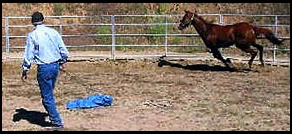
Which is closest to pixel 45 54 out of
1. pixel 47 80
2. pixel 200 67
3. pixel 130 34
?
pixel 47 80

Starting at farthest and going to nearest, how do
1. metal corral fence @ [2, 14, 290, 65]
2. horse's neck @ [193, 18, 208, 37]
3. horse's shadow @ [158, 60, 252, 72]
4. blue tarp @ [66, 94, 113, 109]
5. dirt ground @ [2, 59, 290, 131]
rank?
metal corral fence @ [2, 14, 290, 65] → horse's shadow @ [158, 60, 252, 72] → horse's neck @ [193, 18, 208, 37] → blue tarp @ [66, 94, 113, 109] → dirt ground @ [2, 59, 290, 131]

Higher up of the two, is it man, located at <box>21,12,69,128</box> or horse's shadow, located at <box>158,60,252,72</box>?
man, located at <box>21,12,69,128</box>

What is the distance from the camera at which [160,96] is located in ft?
33.1

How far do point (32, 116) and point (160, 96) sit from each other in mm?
2541

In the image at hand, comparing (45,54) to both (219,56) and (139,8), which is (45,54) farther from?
(139,8)

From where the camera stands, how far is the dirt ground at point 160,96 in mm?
7867

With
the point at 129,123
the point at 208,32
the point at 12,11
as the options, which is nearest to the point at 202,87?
the point at 208,32

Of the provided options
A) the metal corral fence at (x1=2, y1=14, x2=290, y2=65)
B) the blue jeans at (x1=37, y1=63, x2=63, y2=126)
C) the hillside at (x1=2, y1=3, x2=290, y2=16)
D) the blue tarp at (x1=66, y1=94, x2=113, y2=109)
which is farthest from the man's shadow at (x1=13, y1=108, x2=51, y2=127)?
the hillside at (x1=2, y1=3, x2=290, y2=16)

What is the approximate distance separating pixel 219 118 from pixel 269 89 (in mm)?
2936

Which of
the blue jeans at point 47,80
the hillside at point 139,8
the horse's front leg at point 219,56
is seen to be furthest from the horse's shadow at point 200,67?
the hillside at point 139,8

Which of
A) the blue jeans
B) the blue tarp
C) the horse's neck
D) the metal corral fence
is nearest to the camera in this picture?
the blue jeans

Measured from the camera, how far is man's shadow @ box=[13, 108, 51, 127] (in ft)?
26.0

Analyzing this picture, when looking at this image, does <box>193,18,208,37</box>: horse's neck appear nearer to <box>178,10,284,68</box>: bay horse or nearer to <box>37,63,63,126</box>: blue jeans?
<box>178,10,284,68</box>: bay horse

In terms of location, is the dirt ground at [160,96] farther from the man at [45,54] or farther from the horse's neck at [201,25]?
the horse's neck at [201,25]
